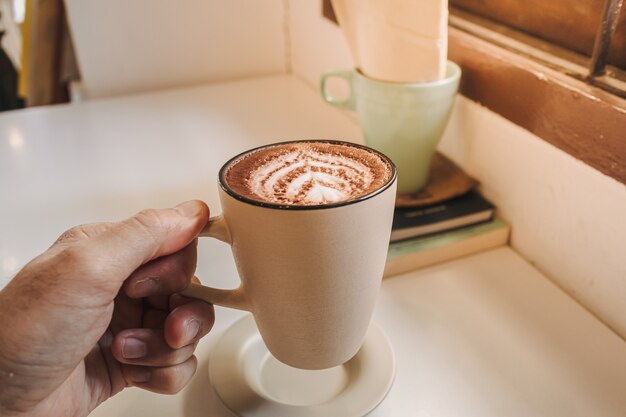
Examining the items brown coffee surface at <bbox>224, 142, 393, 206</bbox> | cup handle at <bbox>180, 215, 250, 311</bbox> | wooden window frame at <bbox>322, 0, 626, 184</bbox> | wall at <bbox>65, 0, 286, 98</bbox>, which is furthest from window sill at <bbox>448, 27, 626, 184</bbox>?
wall at <bbox>65, 0, 286, 98</bbox>

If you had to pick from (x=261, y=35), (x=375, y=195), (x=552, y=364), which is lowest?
(x=552, y=364)

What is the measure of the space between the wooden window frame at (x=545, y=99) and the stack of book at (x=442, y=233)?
0.43 feet

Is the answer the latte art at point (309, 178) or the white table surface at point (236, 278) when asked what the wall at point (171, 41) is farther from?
the latte art at point (309, 178)

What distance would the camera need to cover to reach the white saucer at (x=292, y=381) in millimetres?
499

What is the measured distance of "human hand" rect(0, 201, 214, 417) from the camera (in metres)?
0.43

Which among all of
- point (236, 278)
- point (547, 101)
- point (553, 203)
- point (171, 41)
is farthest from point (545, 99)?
point (171, 41)

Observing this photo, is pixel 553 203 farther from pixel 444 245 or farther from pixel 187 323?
pixel 187 323

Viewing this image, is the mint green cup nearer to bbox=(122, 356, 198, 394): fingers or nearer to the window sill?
the window sill

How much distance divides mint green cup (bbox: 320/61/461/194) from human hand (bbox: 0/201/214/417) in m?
0.32

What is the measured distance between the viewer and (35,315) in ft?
1.41

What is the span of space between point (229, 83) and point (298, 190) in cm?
94

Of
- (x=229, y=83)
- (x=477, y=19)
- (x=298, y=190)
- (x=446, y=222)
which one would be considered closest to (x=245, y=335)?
(x=298, y=190)

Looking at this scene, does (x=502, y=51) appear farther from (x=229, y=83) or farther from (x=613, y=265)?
(x=229, y=83)

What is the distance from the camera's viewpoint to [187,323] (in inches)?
20.5
